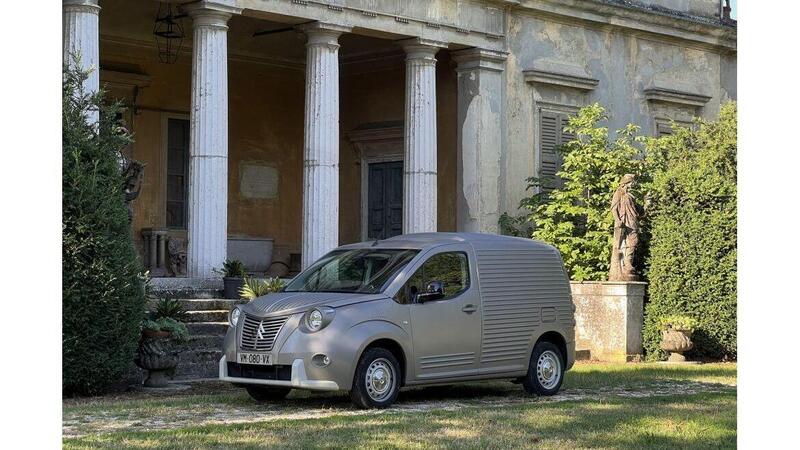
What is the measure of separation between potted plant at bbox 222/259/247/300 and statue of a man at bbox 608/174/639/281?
20.7 ft

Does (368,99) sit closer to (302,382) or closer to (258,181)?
(258,181)

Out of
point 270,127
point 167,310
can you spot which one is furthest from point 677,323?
point 270,127

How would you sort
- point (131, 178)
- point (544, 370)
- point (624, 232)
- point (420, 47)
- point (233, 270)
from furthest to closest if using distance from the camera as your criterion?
point (420, 47), point (624, 232), point (233, 270), point (131, 178), point (544, 370)

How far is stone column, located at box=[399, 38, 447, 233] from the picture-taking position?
21.1 meters

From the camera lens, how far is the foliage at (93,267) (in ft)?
40.9

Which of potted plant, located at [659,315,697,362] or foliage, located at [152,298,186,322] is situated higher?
foliage, located at [152,298,186,322]

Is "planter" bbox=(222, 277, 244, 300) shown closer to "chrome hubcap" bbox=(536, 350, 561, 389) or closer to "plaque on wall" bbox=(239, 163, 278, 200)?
"chrome hubcap" bbox=(536, 350, 561, 389)

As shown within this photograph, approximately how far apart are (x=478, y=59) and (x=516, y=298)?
9543 millimetres

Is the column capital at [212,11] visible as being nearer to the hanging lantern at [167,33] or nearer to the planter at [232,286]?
the hanging lantern at [167,33]

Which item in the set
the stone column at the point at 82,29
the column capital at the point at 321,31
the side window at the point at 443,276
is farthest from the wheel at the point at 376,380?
the column capital at the point at 321,31

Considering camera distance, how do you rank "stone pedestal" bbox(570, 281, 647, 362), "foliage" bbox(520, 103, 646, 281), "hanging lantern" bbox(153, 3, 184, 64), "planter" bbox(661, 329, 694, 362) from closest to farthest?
"planter" bbox(661, 329, 694, 362) < "stone pedestal" bbox(570, 281, 647, 362) < "hanging lantern" bbox(153, 3, 184, 64) < "foliage" bbox(520, 103, 646, 281)

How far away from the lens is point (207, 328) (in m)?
16.3

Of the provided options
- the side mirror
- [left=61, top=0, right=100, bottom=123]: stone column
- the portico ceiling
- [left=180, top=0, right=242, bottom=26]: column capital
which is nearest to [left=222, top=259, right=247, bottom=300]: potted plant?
[left=61, top=0, right=100, bottom=123]: stone column
